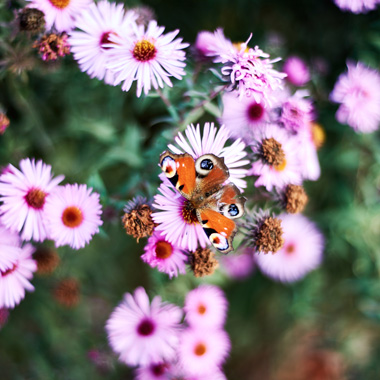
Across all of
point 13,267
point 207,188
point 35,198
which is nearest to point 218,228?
Result: point 207,188

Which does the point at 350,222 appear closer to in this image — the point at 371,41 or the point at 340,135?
the point at 340,135

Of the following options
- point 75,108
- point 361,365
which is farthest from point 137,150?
point 361,365

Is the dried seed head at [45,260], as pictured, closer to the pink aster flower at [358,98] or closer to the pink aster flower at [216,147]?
the pink aster flower at [216,147]

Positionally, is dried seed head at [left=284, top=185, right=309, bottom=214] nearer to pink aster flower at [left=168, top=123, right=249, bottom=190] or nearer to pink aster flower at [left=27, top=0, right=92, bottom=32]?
pink aster flower at [left=168, top=123, right=249, bottom=190]

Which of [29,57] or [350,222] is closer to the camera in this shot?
[29,57]

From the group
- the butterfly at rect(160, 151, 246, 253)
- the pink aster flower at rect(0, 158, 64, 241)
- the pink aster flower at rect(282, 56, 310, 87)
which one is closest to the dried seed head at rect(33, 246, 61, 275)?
the pink aster flower at rect(0, 158, 64, 241)

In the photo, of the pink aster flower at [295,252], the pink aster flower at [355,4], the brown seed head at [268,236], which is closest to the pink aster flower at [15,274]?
the brown seed head at [268,236]
